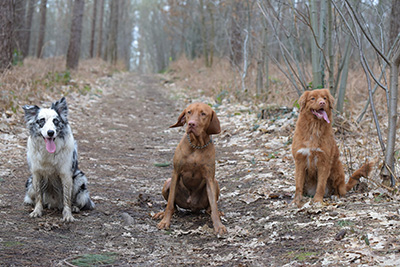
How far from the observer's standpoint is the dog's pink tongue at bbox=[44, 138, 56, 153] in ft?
13.8

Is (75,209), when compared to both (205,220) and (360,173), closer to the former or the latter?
(205,220)

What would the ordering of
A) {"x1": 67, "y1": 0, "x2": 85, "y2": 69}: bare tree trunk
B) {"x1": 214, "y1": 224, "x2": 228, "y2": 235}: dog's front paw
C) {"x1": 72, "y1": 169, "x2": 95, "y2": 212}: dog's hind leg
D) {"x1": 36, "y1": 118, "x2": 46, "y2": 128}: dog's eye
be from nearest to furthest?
{"x1": 214, "y1": 224, "x2": 228, "y2": 235}: dog's front paw → {"x1": 36, "y1": 118, "x2": 46, "y2": 128}: dog's eye → {"x1": 72, "y1": 169, "x2": 95, "y2": 212}: dog's hind leg → {"x1": 67, "y1": 0, "x2": 85, "y2": 69}: bare tree trunk

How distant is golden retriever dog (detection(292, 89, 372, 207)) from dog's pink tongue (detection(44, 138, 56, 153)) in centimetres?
287

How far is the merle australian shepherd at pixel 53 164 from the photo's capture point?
14.1 feet

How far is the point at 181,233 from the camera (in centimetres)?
429

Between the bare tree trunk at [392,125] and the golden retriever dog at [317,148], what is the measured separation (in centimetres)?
33

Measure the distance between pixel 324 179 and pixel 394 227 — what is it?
4.14 ft

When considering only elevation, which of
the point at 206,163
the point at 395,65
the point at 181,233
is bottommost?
the point at 181,233

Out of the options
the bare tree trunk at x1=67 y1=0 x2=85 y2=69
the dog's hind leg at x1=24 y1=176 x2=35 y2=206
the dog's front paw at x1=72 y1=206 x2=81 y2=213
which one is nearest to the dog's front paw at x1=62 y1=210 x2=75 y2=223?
the dog's front paw at x1=72 y1=206 x2=81 y2=213

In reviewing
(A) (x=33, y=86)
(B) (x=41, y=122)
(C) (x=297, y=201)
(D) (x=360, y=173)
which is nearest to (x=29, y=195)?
(B) (x=41, y=122)

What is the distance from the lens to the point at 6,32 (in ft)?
33.4

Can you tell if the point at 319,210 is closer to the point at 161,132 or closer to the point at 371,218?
the point at 371,218

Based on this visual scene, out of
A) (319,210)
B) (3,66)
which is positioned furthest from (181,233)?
(3,66)

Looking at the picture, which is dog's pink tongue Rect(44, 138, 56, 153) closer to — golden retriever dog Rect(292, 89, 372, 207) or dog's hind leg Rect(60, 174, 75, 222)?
dog's hind leg Rect(60, 174, 75, 222)
